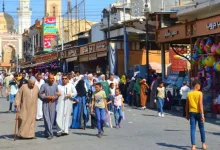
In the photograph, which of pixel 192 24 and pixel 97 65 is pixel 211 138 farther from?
pixel 97 65

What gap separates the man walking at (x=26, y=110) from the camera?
12.0 meters

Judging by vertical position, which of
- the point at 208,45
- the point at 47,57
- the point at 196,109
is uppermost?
the point at 47,57

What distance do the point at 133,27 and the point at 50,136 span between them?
59.8ft

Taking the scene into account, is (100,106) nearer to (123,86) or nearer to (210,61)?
(210,61)

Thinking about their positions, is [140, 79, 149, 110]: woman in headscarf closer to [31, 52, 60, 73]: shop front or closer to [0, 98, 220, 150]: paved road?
[0, 98, 220, 150]: paved road

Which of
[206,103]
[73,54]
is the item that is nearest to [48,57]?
[73,54]

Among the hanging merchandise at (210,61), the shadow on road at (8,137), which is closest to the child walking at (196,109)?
the shadow on road at (8,137)

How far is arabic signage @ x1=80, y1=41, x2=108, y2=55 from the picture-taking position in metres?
32.3

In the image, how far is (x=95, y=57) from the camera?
1371 inches

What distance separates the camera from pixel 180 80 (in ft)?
74.1

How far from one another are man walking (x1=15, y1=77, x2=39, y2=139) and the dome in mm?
105841

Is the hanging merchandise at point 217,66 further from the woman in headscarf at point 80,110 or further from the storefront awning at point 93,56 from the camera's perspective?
the storefront awning at point 93,56

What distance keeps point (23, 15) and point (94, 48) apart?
86130 mm

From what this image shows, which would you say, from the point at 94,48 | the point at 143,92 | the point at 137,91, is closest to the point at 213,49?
the point at 143,92
